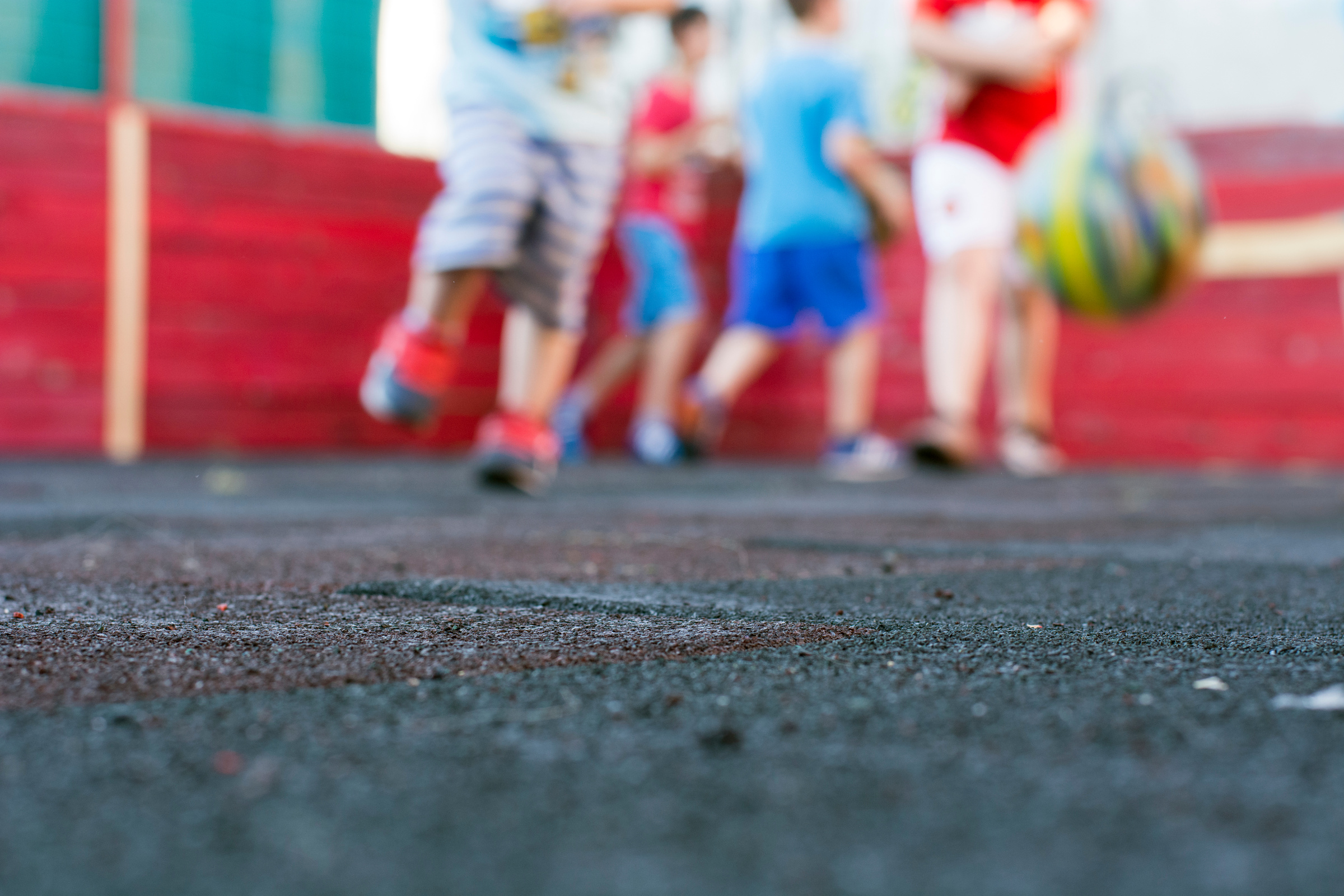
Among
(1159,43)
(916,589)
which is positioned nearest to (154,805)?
(916,589)

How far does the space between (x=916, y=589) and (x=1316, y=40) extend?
710 cm

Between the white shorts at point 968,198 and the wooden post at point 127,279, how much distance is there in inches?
113

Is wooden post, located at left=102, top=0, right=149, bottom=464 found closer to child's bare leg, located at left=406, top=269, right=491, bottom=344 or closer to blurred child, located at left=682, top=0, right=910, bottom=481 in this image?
blurred child, located at left=682, top=0, right=910, bottom=481

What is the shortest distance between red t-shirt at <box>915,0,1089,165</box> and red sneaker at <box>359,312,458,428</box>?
69.6 inches

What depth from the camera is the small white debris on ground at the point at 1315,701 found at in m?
0.76

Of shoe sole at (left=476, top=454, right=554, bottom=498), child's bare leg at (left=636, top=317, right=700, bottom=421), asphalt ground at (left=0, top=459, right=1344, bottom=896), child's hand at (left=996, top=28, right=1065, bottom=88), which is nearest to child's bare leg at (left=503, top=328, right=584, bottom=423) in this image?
shoe sole at (left=476, top=454, right=554, bottom=498)

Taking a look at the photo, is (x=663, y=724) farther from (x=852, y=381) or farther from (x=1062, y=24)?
(x=852, y=381)

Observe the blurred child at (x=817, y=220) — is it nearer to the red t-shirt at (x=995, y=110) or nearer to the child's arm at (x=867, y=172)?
the child's arm at (x=867, y=172)

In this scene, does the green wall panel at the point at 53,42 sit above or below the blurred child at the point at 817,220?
above

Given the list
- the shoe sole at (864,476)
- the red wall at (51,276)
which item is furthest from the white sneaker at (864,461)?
the red wall at (51,276)

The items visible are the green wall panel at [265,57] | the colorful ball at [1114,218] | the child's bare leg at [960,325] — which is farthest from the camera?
the green wall panel at [265,57]

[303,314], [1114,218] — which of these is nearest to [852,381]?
[1114,218]

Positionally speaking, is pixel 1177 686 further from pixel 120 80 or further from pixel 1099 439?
pixel 120 80

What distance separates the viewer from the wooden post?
5156 mm
